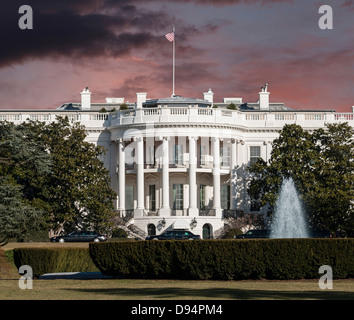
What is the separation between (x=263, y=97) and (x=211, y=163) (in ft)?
44.2

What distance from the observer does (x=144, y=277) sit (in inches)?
1367

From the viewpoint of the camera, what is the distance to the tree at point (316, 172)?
70.8 meters

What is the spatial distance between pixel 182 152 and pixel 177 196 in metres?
4.06

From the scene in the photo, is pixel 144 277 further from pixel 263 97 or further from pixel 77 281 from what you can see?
pixel 263 97

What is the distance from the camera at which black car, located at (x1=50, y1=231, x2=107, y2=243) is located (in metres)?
69.7

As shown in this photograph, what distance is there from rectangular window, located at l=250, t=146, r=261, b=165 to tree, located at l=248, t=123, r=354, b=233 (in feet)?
26.2

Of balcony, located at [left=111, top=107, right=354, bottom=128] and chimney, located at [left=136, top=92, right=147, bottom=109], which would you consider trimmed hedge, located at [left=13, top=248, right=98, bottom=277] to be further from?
chimney, located at [left=136, top=92, right=147, bottom=109]

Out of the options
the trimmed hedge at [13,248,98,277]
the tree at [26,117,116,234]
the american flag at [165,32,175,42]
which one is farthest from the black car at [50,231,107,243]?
the trimmed hedge at [13,248,98,277]

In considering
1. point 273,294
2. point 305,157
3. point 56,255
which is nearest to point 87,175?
point 305,157

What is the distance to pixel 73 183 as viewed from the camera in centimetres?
7288

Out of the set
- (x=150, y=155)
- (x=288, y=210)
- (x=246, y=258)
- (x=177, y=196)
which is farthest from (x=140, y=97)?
(x=246, y=258)

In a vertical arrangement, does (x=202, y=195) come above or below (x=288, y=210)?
above

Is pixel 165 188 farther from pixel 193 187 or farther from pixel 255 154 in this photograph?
pixel 255 154

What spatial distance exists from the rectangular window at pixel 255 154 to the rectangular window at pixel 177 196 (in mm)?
7839
